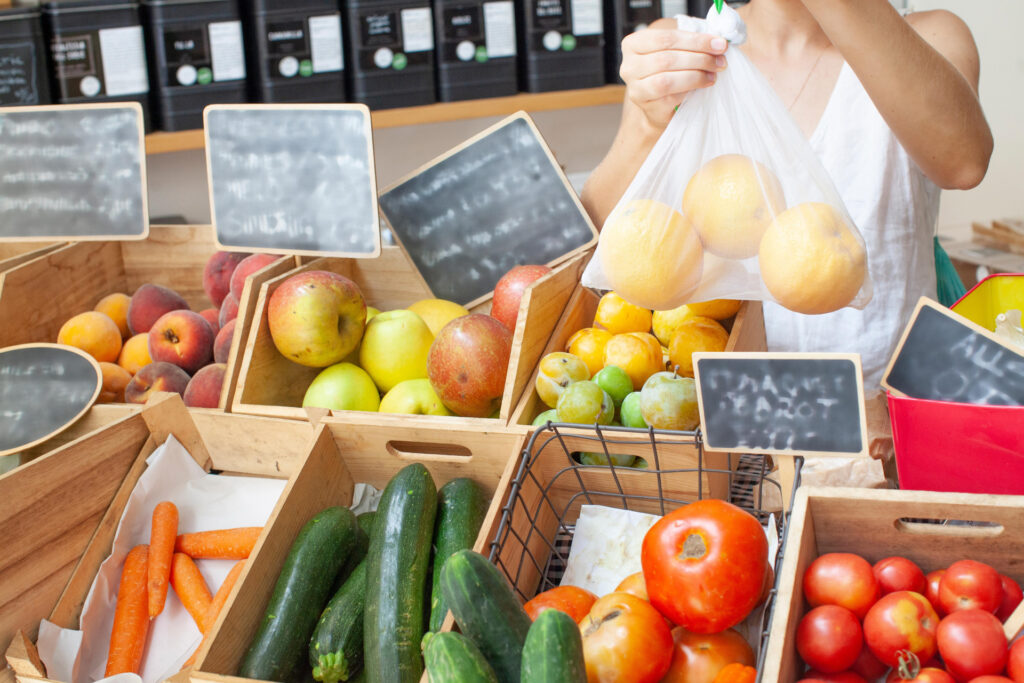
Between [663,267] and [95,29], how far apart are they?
5.94 ft

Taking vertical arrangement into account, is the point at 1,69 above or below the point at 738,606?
above

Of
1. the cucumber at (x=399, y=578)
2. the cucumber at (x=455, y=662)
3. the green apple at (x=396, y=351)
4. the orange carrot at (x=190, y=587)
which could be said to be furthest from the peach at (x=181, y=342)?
the cucumber at (x=455, y=662)

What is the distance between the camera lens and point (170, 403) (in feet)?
4.06

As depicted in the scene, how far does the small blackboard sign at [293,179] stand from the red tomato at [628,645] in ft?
2.86

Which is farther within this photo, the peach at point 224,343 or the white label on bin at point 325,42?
the white label on bin at point 325,42

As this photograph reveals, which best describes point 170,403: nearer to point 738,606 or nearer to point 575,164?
point 738,606

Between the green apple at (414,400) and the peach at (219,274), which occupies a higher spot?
the peach at (219,274)

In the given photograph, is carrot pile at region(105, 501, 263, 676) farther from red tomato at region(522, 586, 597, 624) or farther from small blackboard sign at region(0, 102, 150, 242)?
small blackboard sign at region(0, 102, 150, 242)

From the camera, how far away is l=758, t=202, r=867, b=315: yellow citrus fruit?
2.69ft

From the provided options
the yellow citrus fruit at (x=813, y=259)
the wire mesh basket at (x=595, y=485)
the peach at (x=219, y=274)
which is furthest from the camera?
the peach at (x=219, y=274)

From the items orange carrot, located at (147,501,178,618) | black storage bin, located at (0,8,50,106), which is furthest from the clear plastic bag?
black storage bin, located at (0,8,50,106)

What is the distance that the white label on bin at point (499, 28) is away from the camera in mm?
2254

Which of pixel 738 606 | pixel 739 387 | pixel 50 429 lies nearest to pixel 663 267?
pixel 739 387

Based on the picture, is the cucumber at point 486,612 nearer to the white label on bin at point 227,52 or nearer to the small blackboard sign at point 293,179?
the small blackboard sign at point 293,179
